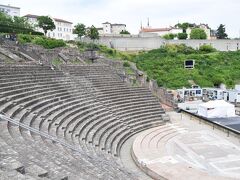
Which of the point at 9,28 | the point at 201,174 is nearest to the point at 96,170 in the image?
the point at 201,174

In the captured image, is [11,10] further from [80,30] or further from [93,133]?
[93,133]

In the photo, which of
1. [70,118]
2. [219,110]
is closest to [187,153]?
[70,118]

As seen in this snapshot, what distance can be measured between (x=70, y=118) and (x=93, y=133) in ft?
4.34

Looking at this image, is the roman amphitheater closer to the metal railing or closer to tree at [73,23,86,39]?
the metal railing

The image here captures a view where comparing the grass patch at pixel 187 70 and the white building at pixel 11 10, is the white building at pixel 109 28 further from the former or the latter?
the grass patch at pixel 187 70

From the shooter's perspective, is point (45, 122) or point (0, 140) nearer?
point (0, 140)

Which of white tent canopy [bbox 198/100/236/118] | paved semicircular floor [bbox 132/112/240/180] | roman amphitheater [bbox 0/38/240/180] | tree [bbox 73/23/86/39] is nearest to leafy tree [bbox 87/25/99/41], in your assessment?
tree [bbox 73/23/86/39]

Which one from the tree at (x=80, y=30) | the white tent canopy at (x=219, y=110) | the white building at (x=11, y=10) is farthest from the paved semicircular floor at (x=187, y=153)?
the white building at (x=11, y=10)

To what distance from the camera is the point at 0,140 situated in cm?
780

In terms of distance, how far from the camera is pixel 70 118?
15.4m

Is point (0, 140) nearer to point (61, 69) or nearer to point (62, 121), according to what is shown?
point (62, 121)

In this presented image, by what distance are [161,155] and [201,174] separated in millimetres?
2692

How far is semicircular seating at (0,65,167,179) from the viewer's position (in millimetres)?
7562

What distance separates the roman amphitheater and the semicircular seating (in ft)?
0.07
